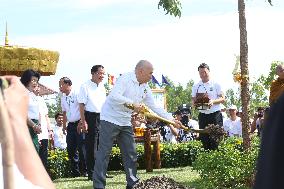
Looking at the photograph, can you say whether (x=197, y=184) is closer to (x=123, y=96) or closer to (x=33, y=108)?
(x=123, y=96)

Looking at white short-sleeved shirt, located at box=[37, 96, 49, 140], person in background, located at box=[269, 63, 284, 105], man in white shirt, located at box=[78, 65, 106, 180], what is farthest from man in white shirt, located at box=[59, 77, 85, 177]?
person in background, located at box=[269, 63, 284, 105]

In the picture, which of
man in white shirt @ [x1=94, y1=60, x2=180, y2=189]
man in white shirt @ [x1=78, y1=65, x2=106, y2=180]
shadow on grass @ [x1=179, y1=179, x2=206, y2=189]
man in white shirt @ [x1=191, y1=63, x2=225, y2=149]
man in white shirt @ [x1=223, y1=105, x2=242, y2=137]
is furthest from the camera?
man in white shirt @ [x1=223, y1=105, x2=242, y2=137]

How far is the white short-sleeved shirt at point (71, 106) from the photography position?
11815 millimetres

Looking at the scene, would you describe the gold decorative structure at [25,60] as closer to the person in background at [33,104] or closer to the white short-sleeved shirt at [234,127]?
the person in background at [33,104]

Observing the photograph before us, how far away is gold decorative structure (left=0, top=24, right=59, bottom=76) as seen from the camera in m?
6.86

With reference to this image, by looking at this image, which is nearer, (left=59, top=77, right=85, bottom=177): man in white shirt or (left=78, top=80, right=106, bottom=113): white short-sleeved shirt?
(left=78, top=80, right=106, bottom=113): white short-sleeved shirt

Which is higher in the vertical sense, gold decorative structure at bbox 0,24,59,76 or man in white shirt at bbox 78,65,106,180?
gold decorative structure at bbox 0,24,59,76

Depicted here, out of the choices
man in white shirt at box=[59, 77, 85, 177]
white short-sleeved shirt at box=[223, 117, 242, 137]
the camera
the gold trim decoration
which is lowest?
white short-sleeved shirt at box=[223, 117, 242, 137]

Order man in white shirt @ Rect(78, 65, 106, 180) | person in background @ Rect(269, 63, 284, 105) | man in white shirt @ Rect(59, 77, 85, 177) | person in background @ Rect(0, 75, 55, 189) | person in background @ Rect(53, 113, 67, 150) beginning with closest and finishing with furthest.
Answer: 1. person in background @ Rect(0, 75, 55, 189)
2. person in background @ Rect(269, 63, 284, 105)
3. man in white shirt @ Rect(78, 65, 106, 180)
4. man in white shirt @ Rect(59, 77, 85, 177)
5. person in background @ Rect(53, 113, 67, 150)

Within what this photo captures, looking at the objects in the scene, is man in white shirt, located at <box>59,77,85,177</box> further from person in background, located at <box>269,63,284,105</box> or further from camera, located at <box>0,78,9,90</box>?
camera, located at <box>0,78,9,90</box>

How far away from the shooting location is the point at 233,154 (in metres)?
9.26

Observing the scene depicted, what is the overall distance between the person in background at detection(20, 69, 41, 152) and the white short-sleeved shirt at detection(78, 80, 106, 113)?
6.17ft

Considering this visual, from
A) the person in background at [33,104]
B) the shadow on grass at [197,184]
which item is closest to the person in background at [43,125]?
the person in background at [33,104]

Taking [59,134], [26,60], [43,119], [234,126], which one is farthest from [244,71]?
[234,126]
